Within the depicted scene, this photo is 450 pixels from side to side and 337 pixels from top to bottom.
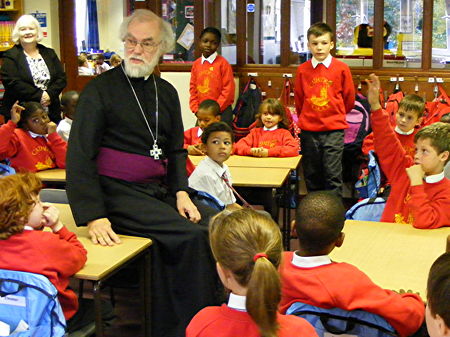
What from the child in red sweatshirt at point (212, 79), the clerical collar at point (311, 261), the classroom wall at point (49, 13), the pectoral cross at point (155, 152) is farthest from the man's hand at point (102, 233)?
the classroom wall at point (49, 13)

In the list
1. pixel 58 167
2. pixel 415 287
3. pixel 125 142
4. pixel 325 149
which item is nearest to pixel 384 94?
pixel 325 149

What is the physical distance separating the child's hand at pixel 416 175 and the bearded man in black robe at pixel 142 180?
963mm

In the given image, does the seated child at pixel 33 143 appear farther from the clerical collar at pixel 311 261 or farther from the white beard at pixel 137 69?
the clerical collar at pixel 311 261

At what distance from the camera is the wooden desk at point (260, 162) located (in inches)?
183

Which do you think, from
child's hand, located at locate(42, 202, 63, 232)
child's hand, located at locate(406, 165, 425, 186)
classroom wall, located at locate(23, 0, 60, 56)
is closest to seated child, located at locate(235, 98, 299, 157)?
child's hand, located at locate(406, 165, 425, 186)

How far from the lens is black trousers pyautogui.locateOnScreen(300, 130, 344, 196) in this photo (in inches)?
220

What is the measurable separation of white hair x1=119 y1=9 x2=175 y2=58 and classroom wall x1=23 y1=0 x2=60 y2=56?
4.80 metres

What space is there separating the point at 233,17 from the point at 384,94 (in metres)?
1.92

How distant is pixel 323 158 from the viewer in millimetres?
5648

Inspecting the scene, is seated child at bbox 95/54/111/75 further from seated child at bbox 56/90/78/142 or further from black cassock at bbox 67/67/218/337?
black cassock at bbox 67/67/218/337

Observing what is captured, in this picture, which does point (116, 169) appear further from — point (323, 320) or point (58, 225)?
point (323, 320)

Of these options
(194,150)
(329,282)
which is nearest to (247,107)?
(194,150)

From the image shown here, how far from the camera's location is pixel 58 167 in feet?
14.7

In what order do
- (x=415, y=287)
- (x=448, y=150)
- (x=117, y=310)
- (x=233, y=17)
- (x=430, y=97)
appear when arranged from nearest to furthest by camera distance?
(x=415, y=287) < (x=448, y=150) < (x=117, y=310) < (x=430, y=97) < (x=233, y=17)
